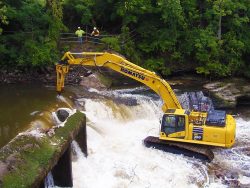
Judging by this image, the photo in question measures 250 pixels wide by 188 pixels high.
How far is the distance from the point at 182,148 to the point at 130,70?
398cm

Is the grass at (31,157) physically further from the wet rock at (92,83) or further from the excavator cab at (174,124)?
the wet rock at (92,83)

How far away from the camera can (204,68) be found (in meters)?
28.3

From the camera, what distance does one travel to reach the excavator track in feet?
58.5

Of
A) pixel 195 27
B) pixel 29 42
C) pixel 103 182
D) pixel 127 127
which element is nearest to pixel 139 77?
pixel 127 127

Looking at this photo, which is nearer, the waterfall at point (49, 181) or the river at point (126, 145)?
the waterfall at point (49, 181)

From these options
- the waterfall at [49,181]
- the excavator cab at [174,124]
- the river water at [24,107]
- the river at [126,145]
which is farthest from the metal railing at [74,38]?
the waterfall at [49,181]

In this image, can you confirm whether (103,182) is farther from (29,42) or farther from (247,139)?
(29,42)

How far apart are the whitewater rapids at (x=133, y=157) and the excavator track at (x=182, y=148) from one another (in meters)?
0.23

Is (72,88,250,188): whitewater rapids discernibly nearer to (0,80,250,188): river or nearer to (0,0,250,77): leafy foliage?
(0,80,250,188): river

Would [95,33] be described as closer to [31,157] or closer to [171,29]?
[171,29]

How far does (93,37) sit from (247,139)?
12310mm

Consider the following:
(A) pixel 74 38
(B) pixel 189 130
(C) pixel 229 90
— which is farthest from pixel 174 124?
(A) pixel 74 38

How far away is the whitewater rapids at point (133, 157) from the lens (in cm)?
A: 1625

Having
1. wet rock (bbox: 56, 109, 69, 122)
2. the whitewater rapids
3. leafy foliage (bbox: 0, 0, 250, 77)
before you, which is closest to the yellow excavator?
the whitewater rapids
